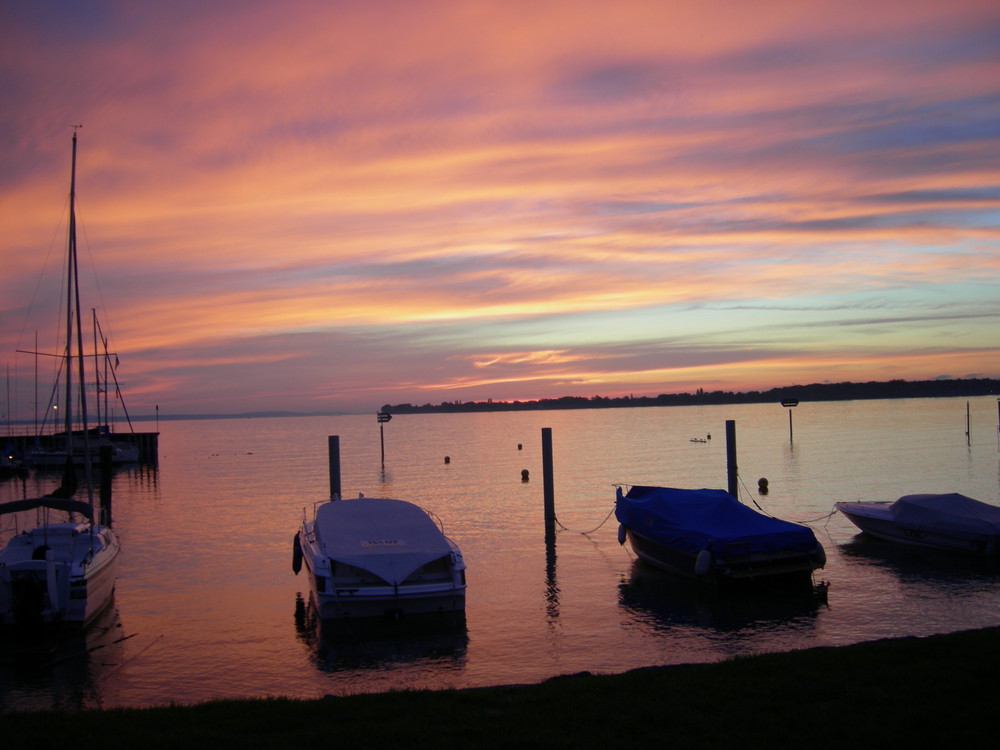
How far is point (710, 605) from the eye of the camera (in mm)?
18484

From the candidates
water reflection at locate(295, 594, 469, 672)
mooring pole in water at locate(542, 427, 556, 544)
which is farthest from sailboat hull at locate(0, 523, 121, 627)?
mooring pole in water at locate(542, 427, 556, 544)

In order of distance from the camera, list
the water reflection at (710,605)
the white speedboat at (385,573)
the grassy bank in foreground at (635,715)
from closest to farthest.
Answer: the grassy bank in foreground at (635,715) < the white speedboat at (385,573) < the water reflection at (710,605)

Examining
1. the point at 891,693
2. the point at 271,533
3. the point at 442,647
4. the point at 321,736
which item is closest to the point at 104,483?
the point at 271,533

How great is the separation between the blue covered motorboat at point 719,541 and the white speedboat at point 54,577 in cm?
1356

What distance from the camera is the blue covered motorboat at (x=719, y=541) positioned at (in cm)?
1919

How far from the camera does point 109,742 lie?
8.05 meters

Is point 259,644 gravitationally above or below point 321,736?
below

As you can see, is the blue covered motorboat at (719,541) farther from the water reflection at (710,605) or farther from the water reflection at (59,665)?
the water reflection at (59,665)

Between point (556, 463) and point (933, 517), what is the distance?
41.4 meters

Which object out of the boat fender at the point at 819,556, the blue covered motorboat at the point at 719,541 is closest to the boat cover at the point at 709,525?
the blue covered motorboat at the point at 719,541

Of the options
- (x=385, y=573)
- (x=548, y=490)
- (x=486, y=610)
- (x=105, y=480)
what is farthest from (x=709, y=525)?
(x=105, y=480)

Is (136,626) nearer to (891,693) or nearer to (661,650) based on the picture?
(661,650)

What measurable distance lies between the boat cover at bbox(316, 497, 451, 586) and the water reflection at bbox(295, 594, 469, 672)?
1.13 meters

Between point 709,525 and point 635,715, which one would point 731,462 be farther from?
point 635,715
